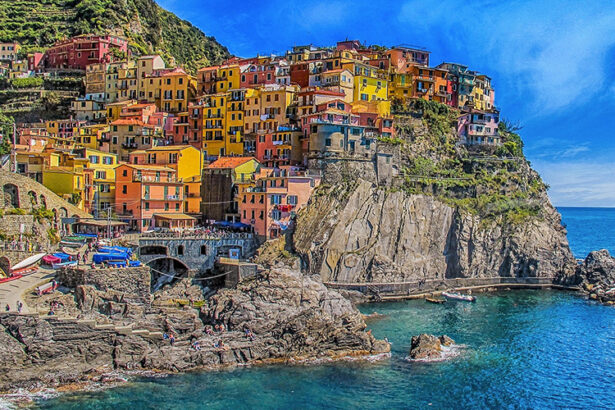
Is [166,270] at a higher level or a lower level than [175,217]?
lower

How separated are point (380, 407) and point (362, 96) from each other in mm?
49508

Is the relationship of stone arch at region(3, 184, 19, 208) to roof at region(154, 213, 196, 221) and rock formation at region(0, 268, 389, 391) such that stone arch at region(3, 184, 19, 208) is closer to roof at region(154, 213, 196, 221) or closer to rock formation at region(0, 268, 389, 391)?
roof at region(154, 213, 196, 221)

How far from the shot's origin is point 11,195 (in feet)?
192

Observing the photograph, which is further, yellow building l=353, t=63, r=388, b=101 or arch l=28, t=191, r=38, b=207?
yellow building l=353, t=63, r=388, b=101

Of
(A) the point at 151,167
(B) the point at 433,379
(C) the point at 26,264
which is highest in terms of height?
(A) the point at 151,167

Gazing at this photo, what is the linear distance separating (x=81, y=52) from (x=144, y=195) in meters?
45.6

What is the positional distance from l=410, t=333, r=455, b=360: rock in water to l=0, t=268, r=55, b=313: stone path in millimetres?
25954

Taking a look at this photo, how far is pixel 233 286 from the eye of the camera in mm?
56594

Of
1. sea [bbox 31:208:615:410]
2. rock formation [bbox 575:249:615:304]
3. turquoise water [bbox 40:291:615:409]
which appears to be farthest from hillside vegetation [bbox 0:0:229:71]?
turquoise water [bbox 40:291:615:409]

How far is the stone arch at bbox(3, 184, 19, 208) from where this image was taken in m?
58.2

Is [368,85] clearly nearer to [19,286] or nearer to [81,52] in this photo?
[81,52]

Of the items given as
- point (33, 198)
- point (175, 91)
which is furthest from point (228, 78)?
point (33, 198)

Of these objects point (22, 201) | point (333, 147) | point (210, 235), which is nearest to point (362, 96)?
point (333, 147)

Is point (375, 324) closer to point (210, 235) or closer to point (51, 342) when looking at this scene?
point (210, 235)
